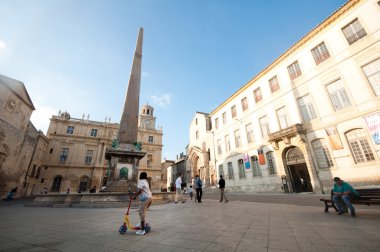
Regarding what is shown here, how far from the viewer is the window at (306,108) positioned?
46.4 ft

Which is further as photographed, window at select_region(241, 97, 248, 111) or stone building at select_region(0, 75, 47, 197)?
window at select_region(241, 97, 248, 111)

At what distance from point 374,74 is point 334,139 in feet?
15.8

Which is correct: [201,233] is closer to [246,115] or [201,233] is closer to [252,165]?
[252,165]

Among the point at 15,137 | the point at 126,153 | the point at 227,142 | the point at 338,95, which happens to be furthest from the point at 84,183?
the point at 338,95

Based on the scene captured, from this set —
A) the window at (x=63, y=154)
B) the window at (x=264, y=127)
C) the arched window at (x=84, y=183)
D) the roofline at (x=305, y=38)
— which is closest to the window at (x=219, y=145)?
the roofline at (x=305, y=38)

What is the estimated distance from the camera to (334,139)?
40.1ft

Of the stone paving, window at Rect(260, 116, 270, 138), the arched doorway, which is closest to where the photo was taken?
the stone paving

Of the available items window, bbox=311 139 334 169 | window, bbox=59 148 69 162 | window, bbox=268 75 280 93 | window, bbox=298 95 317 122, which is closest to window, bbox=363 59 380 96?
window, bbox=298 95 317 122

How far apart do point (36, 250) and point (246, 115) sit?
67.0ft

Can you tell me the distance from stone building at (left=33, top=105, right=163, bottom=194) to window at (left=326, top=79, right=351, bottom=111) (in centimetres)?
3009

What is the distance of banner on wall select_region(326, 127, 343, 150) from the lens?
11.9m

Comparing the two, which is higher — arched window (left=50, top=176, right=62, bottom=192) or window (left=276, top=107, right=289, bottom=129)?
window (left=276, top=107, right=289, bottom=129)

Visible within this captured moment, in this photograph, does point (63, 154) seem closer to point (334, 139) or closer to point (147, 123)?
point (147, 123)

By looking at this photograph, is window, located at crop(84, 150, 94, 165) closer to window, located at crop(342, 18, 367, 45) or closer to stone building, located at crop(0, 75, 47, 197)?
stone building, located at crop(0, 75, 47, 197)
